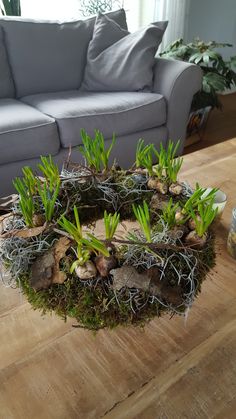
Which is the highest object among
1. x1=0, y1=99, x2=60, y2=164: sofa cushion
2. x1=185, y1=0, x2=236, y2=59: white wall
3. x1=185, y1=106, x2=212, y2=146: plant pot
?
x1=185, y1=0, x2=236, y2=59: white wall

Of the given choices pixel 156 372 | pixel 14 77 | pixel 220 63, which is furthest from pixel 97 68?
pixel 156 372

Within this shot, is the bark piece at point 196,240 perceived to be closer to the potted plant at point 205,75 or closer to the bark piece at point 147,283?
the bark piece at point 147,283

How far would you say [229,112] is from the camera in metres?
3.02

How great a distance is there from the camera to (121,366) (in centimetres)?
47

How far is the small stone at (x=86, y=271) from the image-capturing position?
0.45 meters

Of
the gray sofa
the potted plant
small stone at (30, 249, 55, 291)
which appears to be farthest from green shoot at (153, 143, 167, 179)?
the potted plant

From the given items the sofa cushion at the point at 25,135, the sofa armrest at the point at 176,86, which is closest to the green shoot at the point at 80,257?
the sofa cushion at the point at 25,135

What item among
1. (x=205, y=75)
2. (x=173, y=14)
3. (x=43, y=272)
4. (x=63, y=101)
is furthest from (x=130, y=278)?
(x=173, y=14)

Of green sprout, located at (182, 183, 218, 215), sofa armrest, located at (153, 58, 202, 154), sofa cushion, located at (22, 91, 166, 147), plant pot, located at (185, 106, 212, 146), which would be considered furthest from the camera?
plant pot, located at (185, 106, 212, 146)

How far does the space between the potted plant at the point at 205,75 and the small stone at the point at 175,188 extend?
5.25 ft

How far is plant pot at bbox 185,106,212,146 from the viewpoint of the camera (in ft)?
7.28

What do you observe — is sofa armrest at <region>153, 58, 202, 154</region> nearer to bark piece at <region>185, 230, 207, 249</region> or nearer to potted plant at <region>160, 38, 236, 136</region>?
potted plant at <region>160, 38, 236, 136</region>

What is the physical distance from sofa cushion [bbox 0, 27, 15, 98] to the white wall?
205 cm

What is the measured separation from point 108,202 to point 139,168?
0.12 meters
